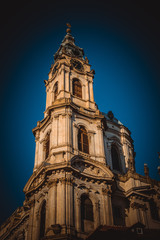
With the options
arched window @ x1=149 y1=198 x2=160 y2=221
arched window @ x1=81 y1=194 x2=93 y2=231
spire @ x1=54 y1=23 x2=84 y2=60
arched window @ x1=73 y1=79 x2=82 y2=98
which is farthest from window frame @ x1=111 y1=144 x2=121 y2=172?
spire @ x1=54 y1=23 x2=84 y2=60

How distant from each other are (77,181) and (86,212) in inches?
110

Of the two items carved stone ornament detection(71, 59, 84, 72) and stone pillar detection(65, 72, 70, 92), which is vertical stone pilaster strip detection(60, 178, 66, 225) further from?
carved stone ornament detection(71, 59, 84, 72)

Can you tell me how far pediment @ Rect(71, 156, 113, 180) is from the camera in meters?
27.8

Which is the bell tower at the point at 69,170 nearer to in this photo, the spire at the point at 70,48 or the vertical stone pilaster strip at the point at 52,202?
the vertical stone pilaster strip at the point at 52,202

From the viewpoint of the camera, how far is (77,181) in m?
26.8

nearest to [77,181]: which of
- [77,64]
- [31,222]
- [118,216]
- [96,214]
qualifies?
[96,214]

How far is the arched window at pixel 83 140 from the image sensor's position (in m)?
31.1

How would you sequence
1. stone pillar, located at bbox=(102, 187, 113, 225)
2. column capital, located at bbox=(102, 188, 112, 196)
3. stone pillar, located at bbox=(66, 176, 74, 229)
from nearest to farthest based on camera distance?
1. stone pillar, located at bbox=(66, 176, 74, 229)
2. stone pillar, located at bbox=(102, 187, 113, 225)
3. column capital, located at bbox=(102, 188, 112, 196)

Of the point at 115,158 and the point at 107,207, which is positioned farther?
the point at 115,158

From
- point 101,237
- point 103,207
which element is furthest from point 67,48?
point 101,237

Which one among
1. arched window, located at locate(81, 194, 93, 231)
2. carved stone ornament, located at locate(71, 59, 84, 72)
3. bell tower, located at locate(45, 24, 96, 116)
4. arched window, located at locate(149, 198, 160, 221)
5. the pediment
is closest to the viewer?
arched window, located at locate(81, 194, 93, 231)

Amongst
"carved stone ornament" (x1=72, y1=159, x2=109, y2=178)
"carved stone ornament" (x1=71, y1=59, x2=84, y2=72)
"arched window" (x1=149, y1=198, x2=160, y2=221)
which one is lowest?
"arched window" (x1=149, y1=198, x2=160, y2=221)

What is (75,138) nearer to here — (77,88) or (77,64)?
(77,88)

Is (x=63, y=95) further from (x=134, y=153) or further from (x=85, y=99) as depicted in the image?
(x=134, y=153)
